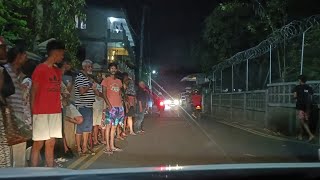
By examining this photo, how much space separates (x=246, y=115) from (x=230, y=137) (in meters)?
8.49

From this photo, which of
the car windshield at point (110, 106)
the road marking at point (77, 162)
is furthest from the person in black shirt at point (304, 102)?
the road marking at point (77, 162)

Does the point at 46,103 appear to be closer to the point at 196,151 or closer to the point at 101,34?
the point at 196,151

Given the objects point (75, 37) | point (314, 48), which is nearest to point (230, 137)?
point (75, 37)

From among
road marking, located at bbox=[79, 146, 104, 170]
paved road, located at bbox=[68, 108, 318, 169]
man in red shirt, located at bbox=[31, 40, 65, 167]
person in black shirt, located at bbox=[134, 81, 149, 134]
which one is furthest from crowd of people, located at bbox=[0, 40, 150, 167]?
person in black shirt, located at bbox=[134, 81, 149, 134]

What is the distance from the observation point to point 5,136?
21.0 ft

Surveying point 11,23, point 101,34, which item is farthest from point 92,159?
point 101,34

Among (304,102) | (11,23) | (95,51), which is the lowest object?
(304,102)

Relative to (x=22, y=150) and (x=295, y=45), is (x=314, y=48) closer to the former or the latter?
(x=295, y=45)

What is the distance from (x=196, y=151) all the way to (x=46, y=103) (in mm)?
5124

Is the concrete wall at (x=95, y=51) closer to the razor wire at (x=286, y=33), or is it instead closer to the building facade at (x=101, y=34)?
the building facade at (x=101, y=34)

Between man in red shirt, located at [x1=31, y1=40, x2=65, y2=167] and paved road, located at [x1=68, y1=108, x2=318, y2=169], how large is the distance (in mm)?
1197

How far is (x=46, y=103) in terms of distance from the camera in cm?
754

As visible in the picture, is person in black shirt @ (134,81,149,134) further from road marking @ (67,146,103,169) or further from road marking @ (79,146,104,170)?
road marking @ (67,146,103,169)

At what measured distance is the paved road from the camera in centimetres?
997
